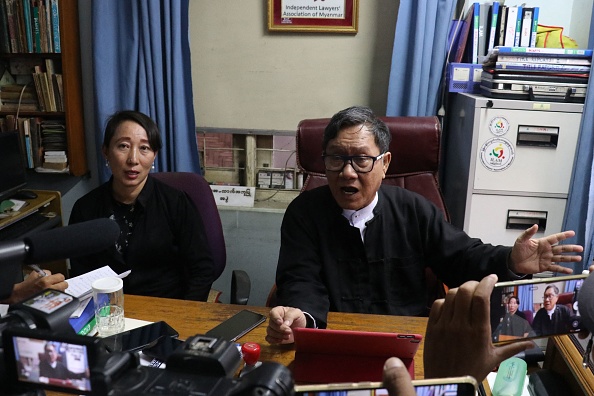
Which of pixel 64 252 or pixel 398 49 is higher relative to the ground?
pixel 398 49

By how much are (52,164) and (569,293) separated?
8.65ft

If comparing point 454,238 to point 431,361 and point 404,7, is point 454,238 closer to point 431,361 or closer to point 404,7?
point 431,361

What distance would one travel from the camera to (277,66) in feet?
8.84

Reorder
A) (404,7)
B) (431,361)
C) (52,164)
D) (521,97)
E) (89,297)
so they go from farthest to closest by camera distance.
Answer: (52,164)
(404,7)
(521,97)
(89,297)
(431,361)

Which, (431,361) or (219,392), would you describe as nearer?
(219,392)

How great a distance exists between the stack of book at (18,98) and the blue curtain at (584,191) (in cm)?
265

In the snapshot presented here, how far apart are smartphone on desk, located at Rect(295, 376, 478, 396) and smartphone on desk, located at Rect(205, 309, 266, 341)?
0.63m

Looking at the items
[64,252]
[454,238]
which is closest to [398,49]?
[454,238]

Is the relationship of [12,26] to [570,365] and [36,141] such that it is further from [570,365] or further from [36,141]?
[570,365]

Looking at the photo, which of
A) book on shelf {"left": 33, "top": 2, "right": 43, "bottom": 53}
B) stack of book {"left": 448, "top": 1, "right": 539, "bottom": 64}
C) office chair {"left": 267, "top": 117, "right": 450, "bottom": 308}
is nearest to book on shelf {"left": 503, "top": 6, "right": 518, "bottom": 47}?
stack of book {"left": 448, "top": 1, "right": 539, "bottom": 64}

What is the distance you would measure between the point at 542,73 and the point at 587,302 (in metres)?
1.77

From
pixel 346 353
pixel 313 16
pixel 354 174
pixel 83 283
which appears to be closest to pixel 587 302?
pixel 346 353

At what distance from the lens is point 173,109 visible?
2.59 meters

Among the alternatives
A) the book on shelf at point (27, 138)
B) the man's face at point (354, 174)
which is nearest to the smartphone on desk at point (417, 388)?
the man's face at point (354, 174)
